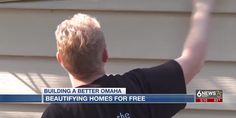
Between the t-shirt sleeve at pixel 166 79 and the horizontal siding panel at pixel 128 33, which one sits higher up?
the horizontal siding panel at pixel 128 33

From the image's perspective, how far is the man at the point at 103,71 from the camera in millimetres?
1920

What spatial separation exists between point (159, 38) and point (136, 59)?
17cm

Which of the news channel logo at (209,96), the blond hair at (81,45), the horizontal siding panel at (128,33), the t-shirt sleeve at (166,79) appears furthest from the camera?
the horizontal siding panel at (128,33)

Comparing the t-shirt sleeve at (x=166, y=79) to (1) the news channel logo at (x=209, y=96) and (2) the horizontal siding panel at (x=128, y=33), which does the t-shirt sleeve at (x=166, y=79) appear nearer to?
(1) the news channel logo at (x=209, y=96)

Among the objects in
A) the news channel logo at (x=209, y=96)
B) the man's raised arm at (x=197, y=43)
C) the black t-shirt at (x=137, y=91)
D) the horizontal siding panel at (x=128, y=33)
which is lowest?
the black t-shirt at (x=137, y=91)

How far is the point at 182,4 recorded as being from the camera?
3057 millimetres

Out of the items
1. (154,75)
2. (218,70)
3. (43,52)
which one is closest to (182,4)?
(218,70)

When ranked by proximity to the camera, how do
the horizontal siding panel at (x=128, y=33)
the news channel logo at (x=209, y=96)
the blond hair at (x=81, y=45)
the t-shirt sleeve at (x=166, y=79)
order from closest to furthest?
the blond hair at (x=81, y=45), the t-shirt sleeve at (x=166, y=79), the news channel logo at (x=209, y=96), the horizontal siding panel at (x=128, y=33)

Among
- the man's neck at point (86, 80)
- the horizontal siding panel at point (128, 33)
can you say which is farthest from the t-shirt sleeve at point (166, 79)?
the horizontal siding panel at point (128, 33)

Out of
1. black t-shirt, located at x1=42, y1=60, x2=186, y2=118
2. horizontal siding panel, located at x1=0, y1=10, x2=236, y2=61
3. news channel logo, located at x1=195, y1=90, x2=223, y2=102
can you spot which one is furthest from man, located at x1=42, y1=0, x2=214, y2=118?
horizontal siding panel, located at x1=0, y1=10, x2=236, y2=61

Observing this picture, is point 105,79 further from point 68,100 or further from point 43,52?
point 43,52

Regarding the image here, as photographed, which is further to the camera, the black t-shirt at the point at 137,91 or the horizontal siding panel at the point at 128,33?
the horizontal siding panel at the point at 128,33

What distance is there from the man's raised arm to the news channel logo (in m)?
0.62

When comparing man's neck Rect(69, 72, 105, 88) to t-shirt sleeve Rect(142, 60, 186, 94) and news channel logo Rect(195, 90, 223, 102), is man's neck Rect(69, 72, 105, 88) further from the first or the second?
news channel logo Rect(195, 90, 223, 102)
